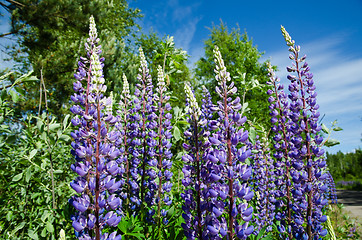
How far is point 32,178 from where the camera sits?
8.32 feet

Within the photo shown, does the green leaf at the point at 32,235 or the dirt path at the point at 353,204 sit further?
the dirt path at the point at 353,204

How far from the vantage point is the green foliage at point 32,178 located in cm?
222

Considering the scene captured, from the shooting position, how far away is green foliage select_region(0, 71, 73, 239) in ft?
7.27

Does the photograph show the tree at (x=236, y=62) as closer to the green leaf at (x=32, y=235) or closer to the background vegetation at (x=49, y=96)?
the background vegetation at (x=49, y=96)

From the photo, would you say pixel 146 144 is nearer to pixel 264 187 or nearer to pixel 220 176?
pixel 220 176

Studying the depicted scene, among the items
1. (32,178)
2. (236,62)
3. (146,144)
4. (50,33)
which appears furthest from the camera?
(236,62)

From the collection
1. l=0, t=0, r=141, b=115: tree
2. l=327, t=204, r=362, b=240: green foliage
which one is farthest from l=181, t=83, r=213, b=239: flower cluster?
l=0, t=0, r=141, b=115: tree

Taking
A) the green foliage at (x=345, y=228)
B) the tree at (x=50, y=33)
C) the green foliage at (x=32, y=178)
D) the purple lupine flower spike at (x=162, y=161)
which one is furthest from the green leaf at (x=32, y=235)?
the tree at (x=50, y=33)

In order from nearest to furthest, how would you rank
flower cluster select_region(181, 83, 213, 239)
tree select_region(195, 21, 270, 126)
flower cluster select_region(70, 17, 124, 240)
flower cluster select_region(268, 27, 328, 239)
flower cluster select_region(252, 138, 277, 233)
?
flower cluster select_region(70, 17, 124, 240) → flower cluster select_region(181, 83, 213, 239) → flower cluster select_region(268, 27, 328, 239) → flower cluster select_region(252, 138, 277, 233) → tree select_region(195, 21, 270, 126)

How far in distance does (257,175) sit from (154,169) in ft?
5.90

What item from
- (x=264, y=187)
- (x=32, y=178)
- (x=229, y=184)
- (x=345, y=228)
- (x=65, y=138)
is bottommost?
(x=345, y=228)

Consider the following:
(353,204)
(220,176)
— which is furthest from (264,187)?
(353,204)

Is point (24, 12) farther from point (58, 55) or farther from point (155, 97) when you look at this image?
point (155, 97)

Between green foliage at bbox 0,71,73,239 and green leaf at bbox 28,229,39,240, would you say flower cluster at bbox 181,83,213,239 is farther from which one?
green leaf at bbox 28,229,39,240
